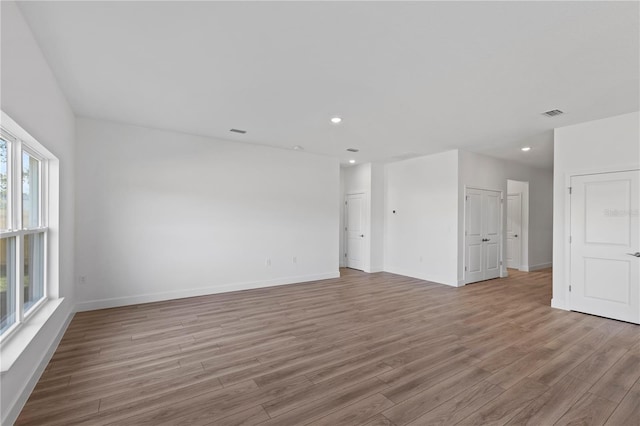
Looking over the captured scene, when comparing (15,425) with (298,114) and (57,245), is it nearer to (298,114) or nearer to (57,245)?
(57,245)

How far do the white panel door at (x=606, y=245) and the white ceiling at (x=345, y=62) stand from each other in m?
0.99

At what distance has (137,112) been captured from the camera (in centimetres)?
408

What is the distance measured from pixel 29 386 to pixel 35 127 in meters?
2.01

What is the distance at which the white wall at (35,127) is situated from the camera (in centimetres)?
191

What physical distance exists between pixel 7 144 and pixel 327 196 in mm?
5175

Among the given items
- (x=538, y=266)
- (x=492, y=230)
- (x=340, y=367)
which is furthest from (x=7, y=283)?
(x=538, y=266)

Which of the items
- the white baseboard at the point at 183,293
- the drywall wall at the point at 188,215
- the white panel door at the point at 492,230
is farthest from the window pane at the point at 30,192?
the white panel door at the point at 492,230

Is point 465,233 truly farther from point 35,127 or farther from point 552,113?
point 35,127

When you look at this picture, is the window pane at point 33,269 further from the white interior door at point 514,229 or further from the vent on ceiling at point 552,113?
the white interior door at point 514,229

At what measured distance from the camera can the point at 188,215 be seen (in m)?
5.07

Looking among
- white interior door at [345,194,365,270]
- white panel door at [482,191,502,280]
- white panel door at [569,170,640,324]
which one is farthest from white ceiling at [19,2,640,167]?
white interior door at [345,194,365,270]

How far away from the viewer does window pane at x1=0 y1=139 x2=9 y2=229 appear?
2199 mm

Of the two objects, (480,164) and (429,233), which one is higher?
(480,164)

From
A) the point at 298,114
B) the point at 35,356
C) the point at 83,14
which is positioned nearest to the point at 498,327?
the point at 298,114
